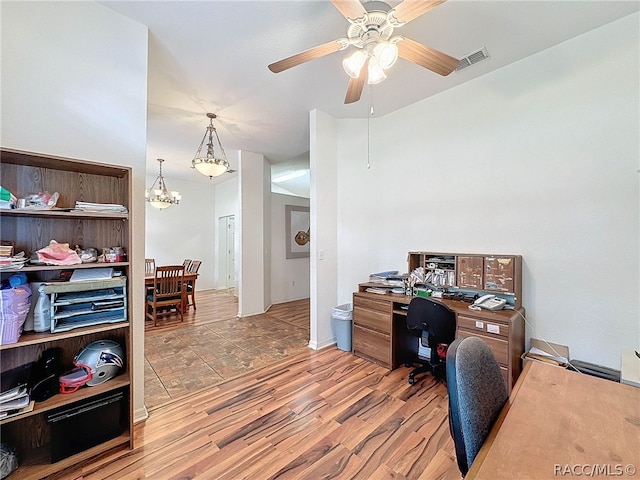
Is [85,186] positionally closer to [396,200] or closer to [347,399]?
[347,399]

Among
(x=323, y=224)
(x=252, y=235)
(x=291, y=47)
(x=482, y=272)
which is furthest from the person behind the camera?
(x=252, y=235)

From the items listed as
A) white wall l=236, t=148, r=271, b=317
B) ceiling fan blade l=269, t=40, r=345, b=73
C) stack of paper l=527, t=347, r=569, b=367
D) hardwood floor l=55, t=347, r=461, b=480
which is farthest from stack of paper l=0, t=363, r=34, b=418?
stack of paper l=527, t=347, r=569, b=367

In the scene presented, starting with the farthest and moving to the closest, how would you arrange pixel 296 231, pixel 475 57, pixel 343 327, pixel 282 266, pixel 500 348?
pixel 296 231
pixel 282 266
pixel 343 327
pixel 475 57
pixel 500 348

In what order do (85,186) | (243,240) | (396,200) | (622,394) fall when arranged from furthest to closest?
(243,240) → (396,200) → (85,186) → (622,394)

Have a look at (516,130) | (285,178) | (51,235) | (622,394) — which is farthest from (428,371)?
(285,178)

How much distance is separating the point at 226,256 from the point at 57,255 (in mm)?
6163

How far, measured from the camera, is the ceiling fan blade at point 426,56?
1.60 m

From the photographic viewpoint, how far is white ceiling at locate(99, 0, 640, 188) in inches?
74.3

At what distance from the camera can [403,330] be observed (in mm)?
2914

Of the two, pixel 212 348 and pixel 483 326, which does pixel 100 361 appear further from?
pixel 483 326

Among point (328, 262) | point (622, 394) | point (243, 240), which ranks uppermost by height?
point (243, 240)

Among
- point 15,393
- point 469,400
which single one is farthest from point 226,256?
point 469,400

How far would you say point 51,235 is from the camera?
1.73m

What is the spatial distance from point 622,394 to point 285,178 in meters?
7.11
